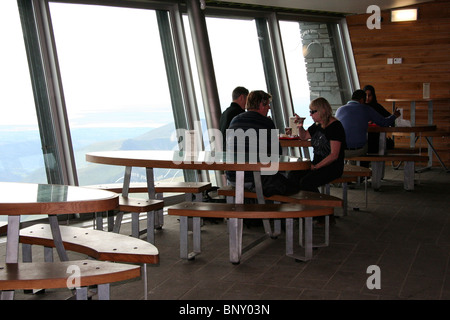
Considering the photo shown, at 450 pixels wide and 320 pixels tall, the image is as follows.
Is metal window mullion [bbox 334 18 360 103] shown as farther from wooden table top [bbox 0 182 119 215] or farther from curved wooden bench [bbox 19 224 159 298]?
wooden table top [bbox 0 182 119 215]

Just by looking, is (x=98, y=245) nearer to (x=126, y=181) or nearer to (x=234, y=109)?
(x=126, y=181)

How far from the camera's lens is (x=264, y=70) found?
896 cm

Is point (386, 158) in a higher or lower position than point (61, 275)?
lower

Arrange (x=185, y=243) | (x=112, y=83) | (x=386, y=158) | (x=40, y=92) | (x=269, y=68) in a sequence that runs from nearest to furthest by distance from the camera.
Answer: (x=185, y=243)
(x=40, y=92)
(x=112, y=83)
(x=386, y=158)
(x=269, y=68)

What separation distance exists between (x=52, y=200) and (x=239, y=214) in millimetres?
1589

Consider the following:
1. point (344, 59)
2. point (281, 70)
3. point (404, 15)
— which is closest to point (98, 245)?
point (281, 70)

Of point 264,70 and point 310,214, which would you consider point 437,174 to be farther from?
point 310,214

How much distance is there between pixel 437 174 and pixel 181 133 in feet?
13.4

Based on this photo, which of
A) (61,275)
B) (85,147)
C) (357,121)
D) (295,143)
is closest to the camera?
(61,275)

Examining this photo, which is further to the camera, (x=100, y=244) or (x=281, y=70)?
(x=281, y=70)

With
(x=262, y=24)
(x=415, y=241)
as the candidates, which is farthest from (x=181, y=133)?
(x=415, y=241)

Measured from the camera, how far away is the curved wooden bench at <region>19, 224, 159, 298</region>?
3018 millimetres

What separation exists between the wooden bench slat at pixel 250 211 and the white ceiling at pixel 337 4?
161 inches

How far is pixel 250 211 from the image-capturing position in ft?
13.4
